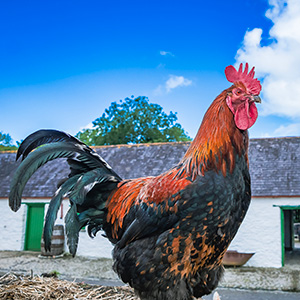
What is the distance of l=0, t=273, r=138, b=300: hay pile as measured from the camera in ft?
13.2

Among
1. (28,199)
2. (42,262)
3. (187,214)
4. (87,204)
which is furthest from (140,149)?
(187,214)

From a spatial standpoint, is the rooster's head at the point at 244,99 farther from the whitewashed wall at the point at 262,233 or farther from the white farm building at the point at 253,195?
the whitewashed wall at the point at 262,233

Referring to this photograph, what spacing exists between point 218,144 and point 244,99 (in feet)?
1.81

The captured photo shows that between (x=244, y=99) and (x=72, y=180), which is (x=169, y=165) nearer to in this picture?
(x=72, y=180)

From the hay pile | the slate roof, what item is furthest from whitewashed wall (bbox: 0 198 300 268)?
the hay pile

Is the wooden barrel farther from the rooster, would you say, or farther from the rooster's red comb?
the rooster's red comb

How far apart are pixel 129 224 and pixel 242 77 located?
81.9 inches

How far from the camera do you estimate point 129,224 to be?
11.3ft

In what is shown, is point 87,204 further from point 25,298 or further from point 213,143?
point 213,143

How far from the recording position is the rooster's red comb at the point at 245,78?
3.18 meters

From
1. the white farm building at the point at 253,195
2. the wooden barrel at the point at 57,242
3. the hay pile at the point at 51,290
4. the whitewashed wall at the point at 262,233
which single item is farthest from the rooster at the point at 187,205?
the wooden barrel at the point at 57,242

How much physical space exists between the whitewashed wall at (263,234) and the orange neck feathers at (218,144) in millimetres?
9045

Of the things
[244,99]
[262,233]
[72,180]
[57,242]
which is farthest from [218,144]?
[57,242]

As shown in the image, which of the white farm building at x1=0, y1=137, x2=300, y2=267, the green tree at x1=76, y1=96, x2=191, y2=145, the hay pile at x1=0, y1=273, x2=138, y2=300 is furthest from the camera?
the green tree at x1=76, y1=96, x2=191, y2=145
